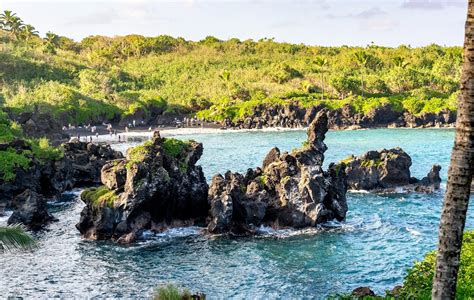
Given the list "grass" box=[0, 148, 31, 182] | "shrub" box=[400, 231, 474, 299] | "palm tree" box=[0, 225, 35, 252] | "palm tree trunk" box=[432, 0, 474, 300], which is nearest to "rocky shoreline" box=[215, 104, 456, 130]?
"grass" box=[0, 148, 31, 182]

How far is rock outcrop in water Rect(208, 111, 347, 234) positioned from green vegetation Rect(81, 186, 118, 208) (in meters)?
8.63

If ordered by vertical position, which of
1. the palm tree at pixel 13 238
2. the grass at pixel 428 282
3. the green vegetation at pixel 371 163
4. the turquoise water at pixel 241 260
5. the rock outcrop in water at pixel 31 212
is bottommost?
the turquoise water at pixel 241 260

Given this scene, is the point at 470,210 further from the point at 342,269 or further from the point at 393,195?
the point at 342,269

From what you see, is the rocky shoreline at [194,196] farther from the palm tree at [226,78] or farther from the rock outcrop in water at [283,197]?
the palm tree at [226,78]

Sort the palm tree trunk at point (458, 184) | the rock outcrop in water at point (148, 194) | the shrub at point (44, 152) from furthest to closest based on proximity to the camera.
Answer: the shrub at point (44, 152)
the rock outcrop in water at point (148, 194)
the palm tree trunk at point (458, 184)

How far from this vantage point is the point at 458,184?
1304 centimetres

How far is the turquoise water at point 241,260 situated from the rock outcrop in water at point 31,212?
160 centimetres

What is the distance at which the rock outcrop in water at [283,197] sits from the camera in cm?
4775

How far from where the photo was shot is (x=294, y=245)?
1734 inches

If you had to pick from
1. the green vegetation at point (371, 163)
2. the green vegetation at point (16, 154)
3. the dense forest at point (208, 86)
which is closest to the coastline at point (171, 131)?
the dense forest at point (208, 86)

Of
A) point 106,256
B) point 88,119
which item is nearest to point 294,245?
point 106,256

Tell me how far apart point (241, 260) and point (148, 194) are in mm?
10904

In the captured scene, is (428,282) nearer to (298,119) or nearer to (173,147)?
(173,147)

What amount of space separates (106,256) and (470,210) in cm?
3558
